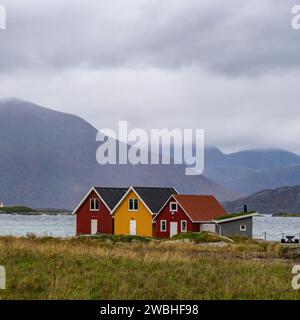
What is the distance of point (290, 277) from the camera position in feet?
65.1

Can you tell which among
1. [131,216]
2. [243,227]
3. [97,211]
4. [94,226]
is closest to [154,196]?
[131,216]

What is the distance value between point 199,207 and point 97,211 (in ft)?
37.9

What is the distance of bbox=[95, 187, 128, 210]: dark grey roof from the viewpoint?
73250 millimetres

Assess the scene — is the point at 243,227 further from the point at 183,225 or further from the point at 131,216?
the point at 131,216

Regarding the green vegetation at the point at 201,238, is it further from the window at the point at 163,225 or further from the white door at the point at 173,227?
the window at the point at 163,225

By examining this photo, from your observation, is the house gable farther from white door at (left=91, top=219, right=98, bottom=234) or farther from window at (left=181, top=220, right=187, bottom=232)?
window at (left=181, top=220, right=187, bottom=232)

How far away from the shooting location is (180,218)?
6888 centimetres

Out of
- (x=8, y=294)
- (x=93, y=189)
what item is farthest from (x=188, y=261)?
(x=93, y=189)

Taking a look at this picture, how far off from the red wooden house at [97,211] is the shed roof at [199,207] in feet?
26.1

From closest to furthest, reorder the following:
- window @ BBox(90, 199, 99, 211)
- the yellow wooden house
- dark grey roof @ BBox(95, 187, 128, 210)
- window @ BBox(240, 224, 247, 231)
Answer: the yellow wooden house → window @ BBox(240, 224, 247, 231) → dark grey roof @ BBox(95, 187, 128, 210) → window @ BBox(90, 199, 99, 211)

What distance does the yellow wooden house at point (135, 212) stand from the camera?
70500mm

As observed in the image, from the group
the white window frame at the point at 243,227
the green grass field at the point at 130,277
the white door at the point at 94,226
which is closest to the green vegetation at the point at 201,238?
the white window frame at the point at 243,227

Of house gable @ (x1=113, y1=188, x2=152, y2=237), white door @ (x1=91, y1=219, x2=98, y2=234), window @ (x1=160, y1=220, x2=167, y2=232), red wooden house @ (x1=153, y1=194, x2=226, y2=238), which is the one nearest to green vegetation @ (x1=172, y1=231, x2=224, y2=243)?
red wooden house @ (x1=153, y1=194, x2=226, y2=238)
